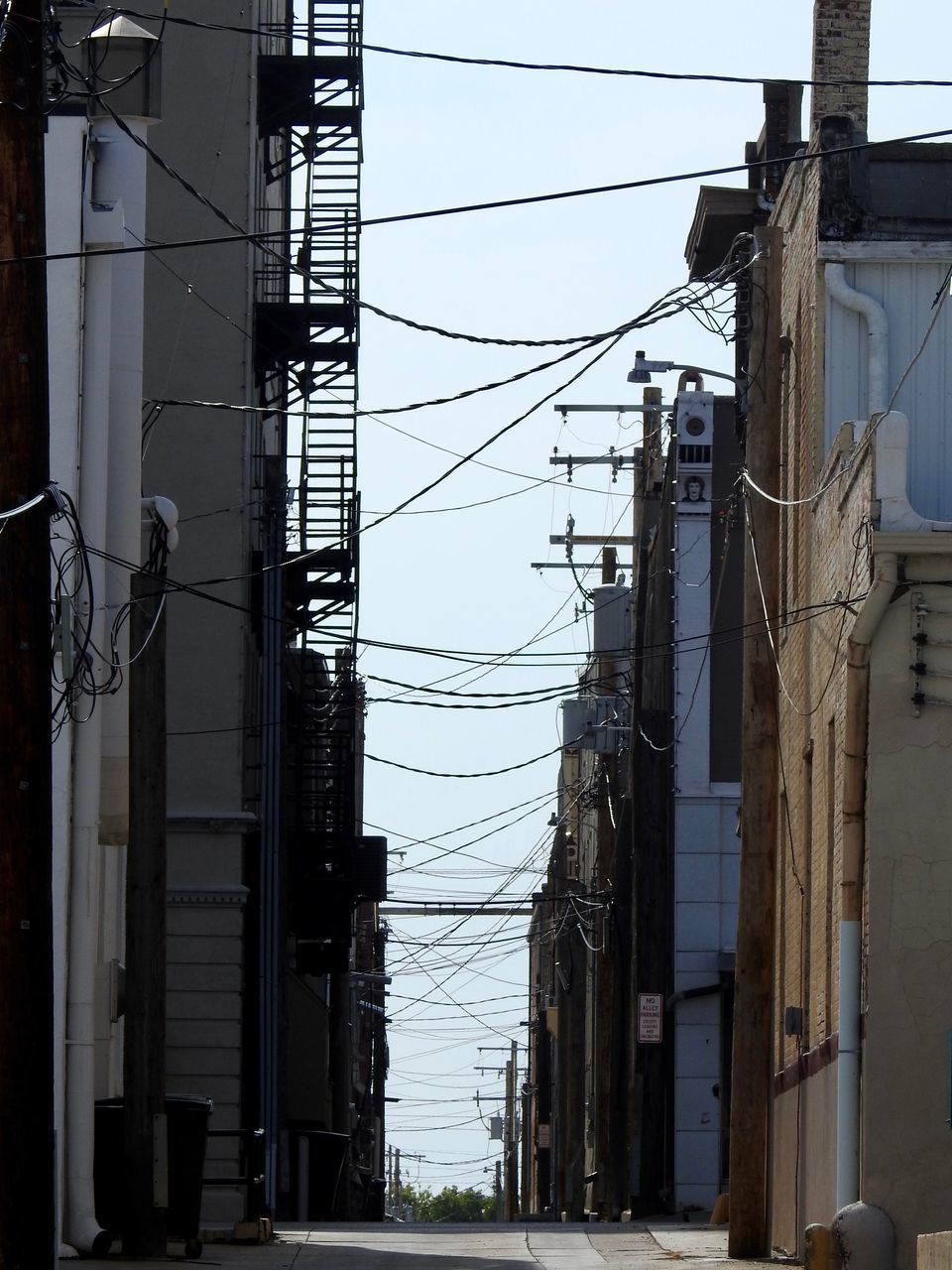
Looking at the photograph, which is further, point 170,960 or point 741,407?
point 170,960

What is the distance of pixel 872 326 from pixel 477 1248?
340 inches

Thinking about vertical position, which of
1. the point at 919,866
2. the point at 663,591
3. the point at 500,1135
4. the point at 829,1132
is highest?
the point at 663,591

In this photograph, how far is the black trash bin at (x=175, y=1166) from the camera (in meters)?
16.5

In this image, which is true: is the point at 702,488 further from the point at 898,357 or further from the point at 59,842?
the point at 59,842

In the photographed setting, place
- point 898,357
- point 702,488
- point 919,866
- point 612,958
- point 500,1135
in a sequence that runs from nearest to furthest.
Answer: point 919,866 < point 898,357 < point 702,488 < point 612,958 < point 500,1135

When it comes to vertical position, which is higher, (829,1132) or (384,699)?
(384,699)

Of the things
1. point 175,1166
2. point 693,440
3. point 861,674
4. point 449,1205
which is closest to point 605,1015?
point 693,440

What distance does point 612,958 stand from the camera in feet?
122

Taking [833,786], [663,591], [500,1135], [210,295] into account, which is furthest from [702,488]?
[500,1135]

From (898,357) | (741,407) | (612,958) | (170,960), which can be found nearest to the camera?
(898,357)

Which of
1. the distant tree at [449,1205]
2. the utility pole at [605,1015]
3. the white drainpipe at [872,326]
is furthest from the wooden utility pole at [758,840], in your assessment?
the distant tree at [449,1205]

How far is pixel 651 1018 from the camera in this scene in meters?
28.4

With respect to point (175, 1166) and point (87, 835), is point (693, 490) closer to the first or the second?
point (87, 835)

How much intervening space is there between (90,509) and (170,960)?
437 inches
